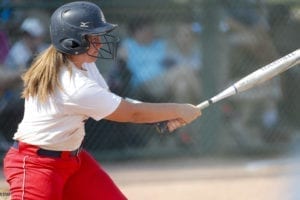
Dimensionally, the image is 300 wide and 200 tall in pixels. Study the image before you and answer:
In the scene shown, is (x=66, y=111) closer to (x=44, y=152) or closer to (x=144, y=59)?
(x=44, y=152)

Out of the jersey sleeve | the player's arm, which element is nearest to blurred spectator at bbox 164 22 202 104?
the player's arm

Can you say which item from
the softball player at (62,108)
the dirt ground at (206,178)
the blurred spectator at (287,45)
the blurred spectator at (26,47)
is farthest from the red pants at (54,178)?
the blurred spectator at (287,45)

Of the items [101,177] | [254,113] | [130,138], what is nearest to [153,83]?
[130,138]

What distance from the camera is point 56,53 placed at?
4121 mm

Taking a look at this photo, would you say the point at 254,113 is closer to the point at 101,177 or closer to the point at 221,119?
the point at 221,119

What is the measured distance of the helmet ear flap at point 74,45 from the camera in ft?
13.3

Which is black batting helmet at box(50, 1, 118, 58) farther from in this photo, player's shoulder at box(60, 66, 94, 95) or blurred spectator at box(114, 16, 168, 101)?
blurred spectator at box(114, 16, 168, 101)

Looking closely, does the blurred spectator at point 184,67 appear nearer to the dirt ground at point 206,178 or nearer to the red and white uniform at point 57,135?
the dirt ground at point 206,178

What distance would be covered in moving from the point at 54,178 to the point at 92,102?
0.44m

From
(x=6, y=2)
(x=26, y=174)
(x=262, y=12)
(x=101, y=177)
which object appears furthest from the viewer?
(x=262, y=12)

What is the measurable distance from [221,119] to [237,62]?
0.66 metres

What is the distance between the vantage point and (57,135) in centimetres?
412

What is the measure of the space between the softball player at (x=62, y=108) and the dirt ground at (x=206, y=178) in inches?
Answer: 90.8

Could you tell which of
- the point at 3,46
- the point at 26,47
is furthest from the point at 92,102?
the point at 3,46
